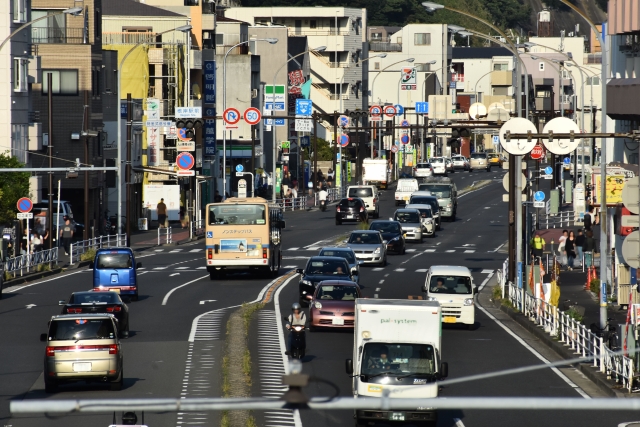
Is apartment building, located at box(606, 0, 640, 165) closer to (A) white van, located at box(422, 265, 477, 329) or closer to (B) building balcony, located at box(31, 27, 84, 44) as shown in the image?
(A) white van, located at box(422, 265, 477, 329)

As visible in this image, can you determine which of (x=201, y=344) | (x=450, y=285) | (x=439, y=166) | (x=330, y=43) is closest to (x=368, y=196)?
(x=439, y=166)

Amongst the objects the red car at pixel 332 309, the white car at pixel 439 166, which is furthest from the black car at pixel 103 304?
the white car at pixel 439 166

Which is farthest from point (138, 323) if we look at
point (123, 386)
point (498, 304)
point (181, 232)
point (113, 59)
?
point (113, 59)

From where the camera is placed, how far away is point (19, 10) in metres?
56.7

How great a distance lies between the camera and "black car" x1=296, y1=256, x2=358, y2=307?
36.5 m

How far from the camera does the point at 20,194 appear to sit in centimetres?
4869

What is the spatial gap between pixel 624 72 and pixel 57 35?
36.8 meters

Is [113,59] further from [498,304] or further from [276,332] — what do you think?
[276,332]

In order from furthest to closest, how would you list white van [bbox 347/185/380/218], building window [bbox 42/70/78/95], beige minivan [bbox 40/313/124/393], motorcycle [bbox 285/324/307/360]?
white van [bbox 347/185/380/218] → building window [bbox 42/70/78/95] → motorcycle [bbox 285/324/307/360] → beige minivan [bbox 40/313/124/393]

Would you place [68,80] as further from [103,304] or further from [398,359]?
[398,359]

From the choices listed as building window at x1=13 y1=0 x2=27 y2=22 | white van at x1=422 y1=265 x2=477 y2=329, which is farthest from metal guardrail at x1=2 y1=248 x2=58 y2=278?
white van at x1=422 y1=265 x2=477 y2=329

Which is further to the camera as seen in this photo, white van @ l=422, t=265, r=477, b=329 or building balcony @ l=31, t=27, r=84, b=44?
building balcony @ l=31, t=27, r=84, b=44

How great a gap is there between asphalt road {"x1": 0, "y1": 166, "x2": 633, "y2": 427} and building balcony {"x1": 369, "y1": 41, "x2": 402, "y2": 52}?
358ft

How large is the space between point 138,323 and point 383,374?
592 inches
